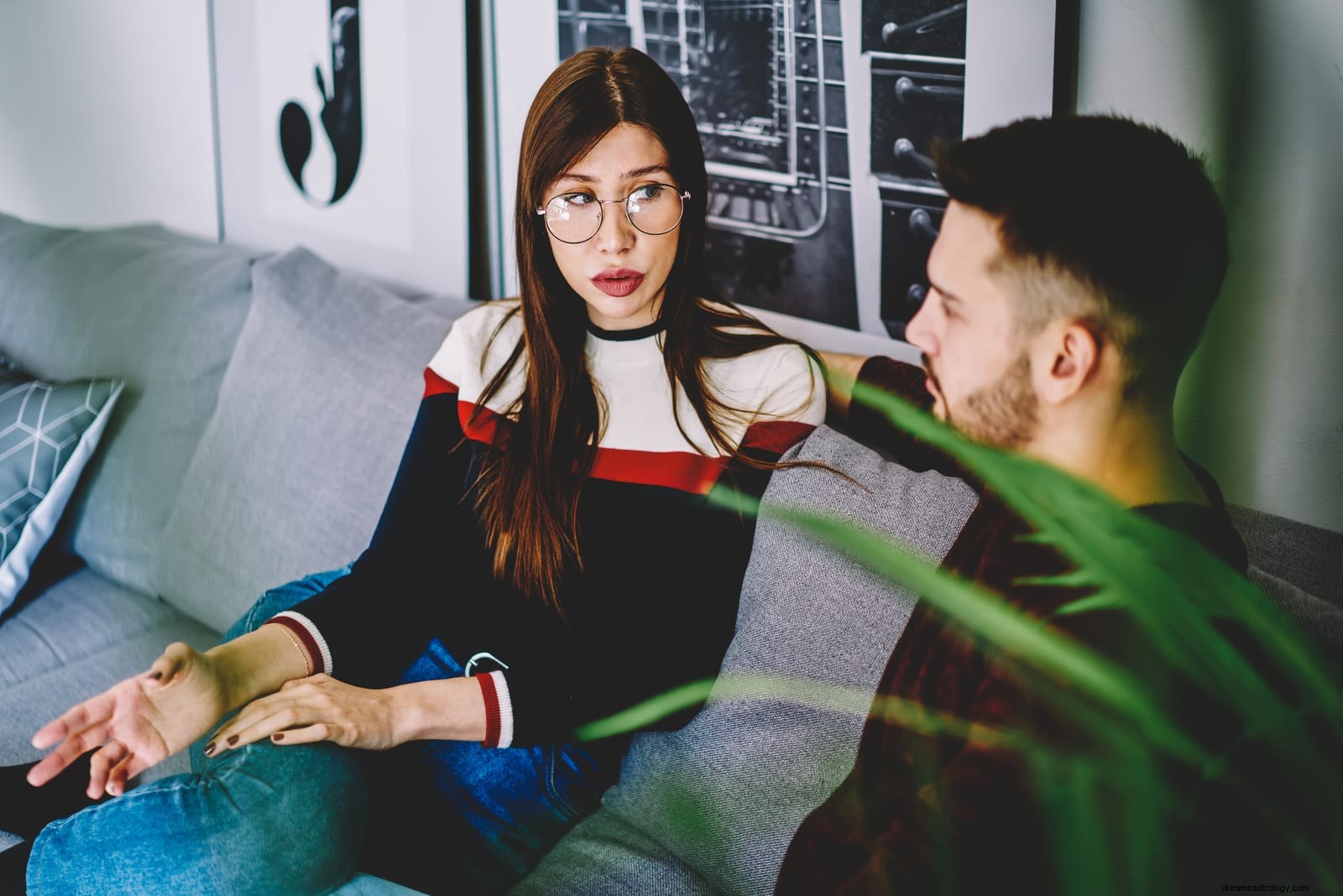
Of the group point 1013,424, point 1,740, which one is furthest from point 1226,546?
point 1,740

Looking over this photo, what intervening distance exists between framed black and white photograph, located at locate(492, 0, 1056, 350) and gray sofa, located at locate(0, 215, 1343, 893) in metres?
0.40

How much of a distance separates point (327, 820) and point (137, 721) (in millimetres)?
233

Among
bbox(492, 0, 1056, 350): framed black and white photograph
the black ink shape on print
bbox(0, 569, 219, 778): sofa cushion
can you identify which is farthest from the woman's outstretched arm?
the black ink shape on print

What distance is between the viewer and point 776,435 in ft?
4.02

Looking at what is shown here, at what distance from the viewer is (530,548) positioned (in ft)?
4.01

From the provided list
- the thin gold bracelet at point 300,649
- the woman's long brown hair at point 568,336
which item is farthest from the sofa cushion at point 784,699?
the thin gold bracelet at point 300,649

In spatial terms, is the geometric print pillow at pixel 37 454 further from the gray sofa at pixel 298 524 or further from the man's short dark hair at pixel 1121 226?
the man's short dark hair at pixel 1121 226

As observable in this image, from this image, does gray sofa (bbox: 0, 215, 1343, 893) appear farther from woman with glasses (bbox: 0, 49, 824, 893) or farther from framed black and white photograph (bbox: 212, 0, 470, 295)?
framed black and white photograph (bbox: 212, 0, 470, 295)

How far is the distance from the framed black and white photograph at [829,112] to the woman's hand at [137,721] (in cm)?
81

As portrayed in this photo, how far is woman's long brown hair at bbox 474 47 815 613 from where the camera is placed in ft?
3.86

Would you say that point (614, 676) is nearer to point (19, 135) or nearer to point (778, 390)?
Result: point (778, 390)

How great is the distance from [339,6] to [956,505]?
1703 millimetres

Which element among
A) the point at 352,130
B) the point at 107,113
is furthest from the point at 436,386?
the point at 107,113

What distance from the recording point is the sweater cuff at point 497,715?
44.9 inches
